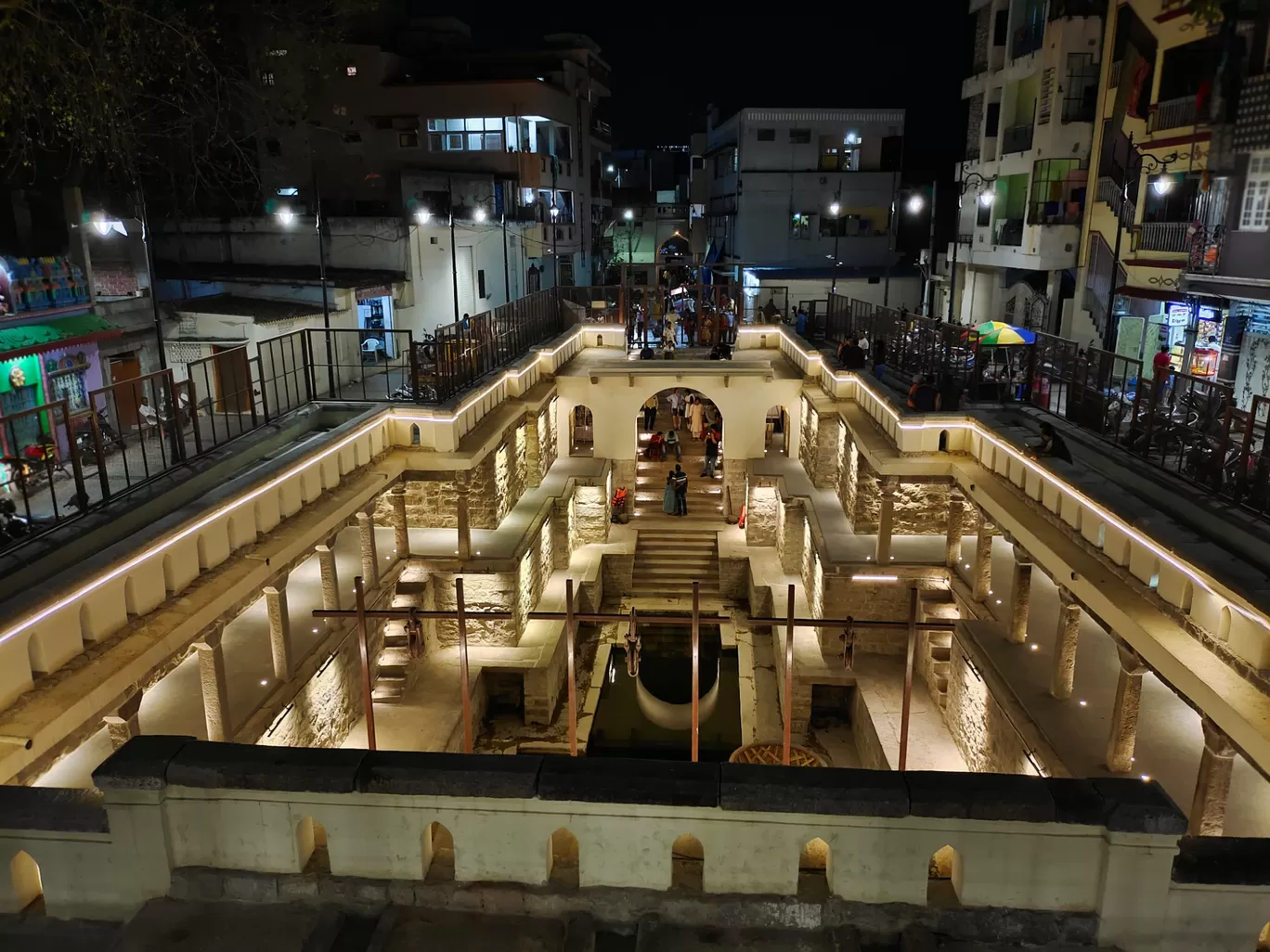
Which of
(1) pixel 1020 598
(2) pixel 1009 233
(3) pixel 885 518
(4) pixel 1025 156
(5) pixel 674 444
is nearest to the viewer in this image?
(1) pixel 1020 598

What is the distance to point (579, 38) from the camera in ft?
146

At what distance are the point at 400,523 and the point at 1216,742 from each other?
13.1m

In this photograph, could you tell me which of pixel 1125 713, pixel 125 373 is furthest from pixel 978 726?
pixel 125 373

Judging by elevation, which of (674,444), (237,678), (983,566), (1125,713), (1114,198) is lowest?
(674,444)

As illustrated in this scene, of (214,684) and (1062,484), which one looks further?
(1062,484)

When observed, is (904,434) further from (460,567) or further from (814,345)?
(814,345)

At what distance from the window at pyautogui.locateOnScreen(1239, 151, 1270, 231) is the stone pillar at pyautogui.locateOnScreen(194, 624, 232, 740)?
20.2 metres

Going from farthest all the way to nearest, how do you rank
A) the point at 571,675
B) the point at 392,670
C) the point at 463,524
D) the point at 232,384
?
the point at 232,384
the point at 463,524
the point at 392,670
the point at 571,675

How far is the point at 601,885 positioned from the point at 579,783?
612 millimetres

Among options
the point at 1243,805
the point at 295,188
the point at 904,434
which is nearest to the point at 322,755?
the point at 1243,805

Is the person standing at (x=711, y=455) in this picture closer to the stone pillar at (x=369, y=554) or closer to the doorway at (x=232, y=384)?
the doorway at (x=232, y=384)

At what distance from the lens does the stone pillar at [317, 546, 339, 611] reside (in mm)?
14000

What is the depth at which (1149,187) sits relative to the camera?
911 inches

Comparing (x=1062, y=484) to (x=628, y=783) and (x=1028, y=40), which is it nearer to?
(x=628, y=783)
